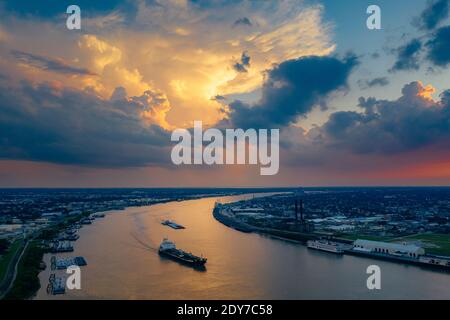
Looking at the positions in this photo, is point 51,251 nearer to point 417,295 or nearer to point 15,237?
point 15,237

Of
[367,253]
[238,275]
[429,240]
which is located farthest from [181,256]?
[429,240]

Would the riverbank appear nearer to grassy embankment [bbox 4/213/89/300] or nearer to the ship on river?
the ship on river

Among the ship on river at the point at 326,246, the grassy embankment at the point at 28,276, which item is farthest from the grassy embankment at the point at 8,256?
the ship on river at the point at 326,246

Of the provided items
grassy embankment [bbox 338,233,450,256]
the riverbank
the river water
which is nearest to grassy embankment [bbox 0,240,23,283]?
the river water

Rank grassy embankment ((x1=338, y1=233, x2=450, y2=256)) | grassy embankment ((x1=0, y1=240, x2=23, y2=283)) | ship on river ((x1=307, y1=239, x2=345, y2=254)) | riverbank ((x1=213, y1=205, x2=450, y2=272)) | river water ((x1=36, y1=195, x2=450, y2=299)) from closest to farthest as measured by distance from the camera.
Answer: river water ((x1=36, y1=195, x2=450, y2=299)) → grassy embankment ((x1=0, y1=240, x2=23, y2=283)) → riverbank ((x1=213, y1=205, x2=450, y2=272)) → grassy embankment ((x1=338, y1=233, x2=450, y2=256)) → ship on river ((x1=307, y1=239, x2=345, y2=254))

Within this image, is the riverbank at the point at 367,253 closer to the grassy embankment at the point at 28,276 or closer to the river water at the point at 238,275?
the river water at the point at 238,275
